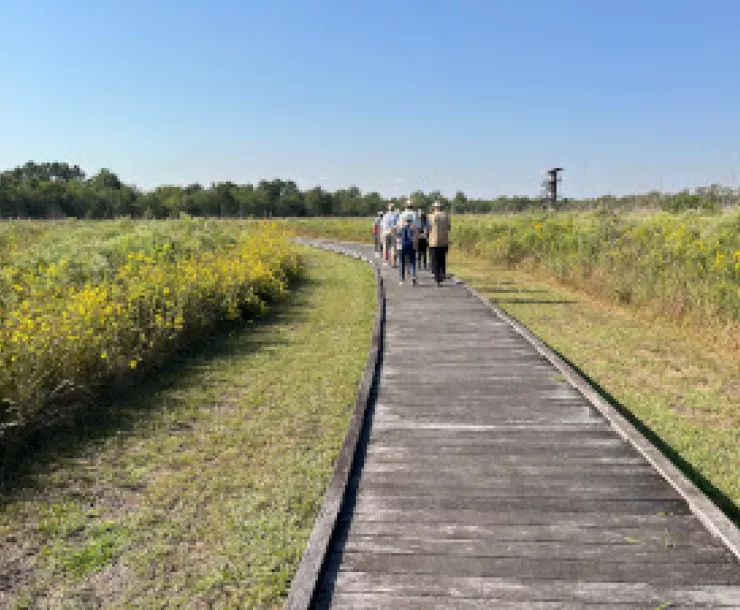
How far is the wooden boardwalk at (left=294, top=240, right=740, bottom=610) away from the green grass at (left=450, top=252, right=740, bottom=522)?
663mm

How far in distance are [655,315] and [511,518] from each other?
28.5 ft

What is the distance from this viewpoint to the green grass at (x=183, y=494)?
10.5 feet

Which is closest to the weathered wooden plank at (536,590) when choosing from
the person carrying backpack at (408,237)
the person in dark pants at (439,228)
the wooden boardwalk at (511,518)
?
the wooden boardwalk at (511,518)

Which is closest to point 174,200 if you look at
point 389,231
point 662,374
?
point 389,231

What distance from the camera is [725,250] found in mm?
9719

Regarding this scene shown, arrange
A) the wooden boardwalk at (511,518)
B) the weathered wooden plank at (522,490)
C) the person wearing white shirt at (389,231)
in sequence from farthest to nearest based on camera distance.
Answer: the person wearing white shirt at (389,231)
the weathered wooden plank at (522,490)
the wooden boardwalk at (511,518)

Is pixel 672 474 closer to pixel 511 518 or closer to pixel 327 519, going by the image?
pixel 511 518

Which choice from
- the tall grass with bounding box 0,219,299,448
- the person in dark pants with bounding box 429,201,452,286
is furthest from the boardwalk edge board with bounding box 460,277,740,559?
the person in dark pants with bounding box 429,201,452,286

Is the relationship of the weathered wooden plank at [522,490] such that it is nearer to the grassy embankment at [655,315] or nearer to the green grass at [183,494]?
the green grass at [183,494]

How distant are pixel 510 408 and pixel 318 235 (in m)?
42.8

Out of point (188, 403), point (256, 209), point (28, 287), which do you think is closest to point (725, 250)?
point (188, 403)

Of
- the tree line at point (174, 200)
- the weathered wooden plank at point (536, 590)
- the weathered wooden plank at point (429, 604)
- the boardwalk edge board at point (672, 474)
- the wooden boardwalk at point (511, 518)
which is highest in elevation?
the tree line at point (174, 200)

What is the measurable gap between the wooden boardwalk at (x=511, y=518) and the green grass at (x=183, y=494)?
0.47 m

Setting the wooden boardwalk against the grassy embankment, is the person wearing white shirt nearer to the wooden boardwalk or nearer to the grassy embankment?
the grassy embankment
